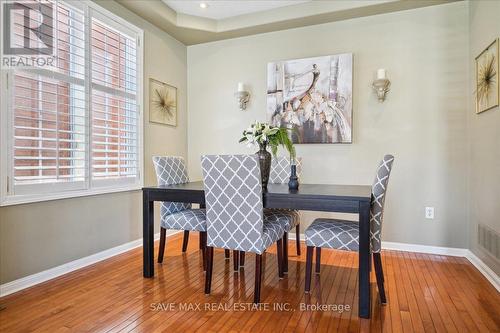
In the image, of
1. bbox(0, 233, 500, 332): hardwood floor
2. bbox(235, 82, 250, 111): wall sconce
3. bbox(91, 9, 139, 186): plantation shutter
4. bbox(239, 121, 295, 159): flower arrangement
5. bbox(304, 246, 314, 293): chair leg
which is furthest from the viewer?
bbox(235, 82, 250, 111): wall sconce

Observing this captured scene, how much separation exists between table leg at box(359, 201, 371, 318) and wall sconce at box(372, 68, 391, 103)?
187 centimetres

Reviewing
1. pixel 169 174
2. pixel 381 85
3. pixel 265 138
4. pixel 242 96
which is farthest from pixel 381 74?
pixel 169 174

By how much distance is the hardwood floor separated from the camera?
183cm

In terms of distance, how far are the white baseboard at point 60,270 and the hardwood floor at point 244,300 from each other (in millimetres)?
63

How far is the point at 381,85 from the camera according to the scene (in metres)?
3.28

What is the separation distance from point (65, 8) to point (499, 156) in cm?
370

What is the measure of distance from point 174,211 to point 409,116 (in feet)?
8.65

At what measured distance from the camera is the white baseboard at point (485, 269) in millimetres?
2383

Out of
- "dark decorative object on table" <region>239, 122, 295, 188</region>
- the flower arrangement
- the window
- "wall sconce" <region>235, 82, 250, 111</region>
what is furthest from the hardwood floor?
"wall sconce" <region>235, 82, 250, 111</region>


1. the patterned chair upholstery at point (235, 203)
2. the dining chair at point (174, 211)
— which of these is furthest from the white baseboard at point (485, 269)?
the dining chair at point (174, 211)

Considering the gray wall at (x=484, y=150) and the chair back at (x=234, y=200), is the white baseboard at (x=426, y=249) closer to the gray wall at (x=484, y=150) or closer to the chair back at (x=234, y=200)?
the gray wall at (x=484, y=150)

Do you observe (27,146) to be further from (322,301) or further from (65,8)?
(322,301)

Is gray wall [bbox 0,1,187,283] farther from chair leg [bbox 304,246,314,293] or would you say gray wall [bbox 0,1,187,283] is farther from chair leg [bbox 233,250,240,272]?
chair leg [bbox 304,246,314,293]

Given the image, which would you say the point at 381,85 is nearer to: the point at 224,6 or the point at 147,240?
the point at 224,6
